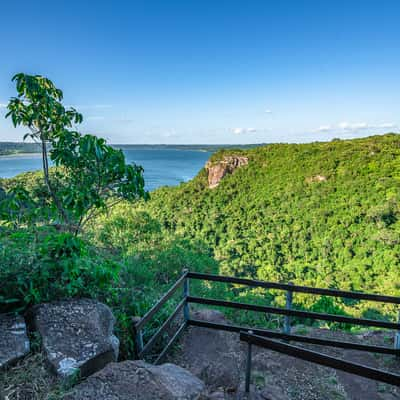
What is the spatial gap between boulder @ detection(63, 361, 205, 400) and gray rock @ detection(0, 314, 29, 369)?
43 cm

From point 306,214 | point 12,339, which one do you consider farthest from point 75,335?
point 306,214

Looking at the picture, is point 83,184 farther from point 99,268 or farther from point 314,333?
point 314,333

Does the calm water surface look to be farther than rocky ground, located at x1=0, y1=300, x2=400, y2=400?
Yes

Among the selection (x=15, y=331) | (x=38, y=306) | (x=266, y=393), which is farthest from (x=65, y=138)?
(x=266, y=393)

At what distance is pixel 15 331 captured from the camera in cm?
172

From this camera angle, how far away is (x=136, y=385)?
60.7 inches

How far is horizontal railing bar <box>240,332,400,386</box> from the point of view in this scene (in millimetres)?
1405

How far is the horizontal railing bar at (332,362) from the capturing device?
141 cm

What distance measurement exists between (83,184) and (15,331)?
1426mm

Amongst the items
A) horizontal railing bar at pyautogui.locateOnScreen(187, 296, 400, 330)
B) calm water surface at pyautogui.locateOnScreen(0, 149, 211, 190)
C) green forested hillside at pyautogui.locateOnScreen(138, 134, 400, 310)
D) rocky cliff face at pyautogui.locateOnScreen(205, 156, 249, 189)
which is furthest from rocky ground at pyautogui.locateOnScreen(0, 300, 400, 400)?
rocky cliff face at pyautogui.locateOnScreen(205, 156, 249, 189)

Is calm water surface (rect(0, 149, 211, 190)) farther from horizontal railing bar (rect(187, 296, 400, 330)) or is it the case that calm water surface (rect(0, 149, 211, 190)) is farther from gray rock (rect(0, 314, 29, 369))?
horizontal railing bar (rect(187, 296, 400, 330))

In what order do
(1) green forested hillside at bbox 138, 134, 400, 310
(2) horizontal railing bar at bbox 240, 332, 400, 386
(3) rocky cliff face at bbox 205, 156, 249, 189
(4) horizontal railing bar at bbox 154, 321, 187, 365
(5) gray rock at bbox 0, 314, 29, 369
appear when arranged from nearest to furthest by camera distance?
1. (2) horizontal railing bar at bbox 240, 332, 400, 386
2. (5) gray rock at bbox 0, 314, 29, 369
3. (4) horizontal railing bar at bbox 154, 321, 187, 365
4. (1) green forested hillside at bbox 138, 134, 400, 310
5. (3) rocky cliff face at bbox 205, 156, 249, 189

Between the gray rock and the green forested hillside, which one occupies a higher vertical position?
the gray rock

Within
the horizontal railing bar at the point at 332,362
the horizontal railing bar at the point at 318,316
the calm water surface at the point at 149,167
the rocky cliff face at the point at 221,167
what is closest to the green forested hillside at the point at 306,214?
the rocky cliff face at the point at 221,167
